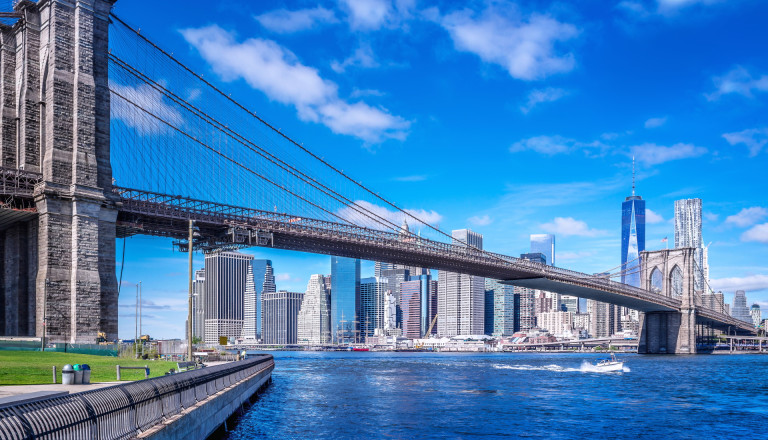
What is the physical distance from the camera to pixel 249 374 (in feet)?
121

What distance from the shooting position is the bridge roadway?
50.4 metres

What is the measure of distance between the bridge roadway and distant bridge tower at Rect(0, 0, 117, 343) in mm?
2105

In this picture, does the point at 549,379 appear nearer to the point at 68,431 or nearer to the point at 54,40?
the point at 54,40

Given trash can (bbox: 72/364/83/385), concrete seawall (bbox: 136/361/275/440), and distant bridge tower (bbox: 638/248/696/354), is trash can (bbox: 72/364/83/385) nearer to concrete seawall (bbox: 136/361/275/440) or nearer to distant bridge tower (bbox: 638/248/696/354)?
concrete seawall (bbox: 136/361/275/440)

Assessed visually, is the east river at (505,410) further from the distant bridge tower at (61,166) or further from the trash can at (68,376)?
the distant bridge tower at (61,166)

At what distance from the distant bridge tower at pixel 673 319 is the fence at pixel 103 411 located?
413 feet

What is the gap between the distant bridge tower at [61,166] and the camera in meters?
42.1

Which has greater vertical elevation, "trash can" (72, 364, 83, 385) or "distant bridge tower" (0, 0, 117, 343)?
"distant bridge tower" (0, 0, 117, 343)

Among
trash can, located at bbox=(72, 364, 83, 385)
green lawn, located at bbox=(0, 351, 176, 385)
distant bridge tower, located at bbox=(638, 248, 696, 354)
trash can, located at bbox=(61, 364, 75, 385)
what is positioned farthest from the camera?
distant bridge tower, located at bbox=(638, 248, 696, 354)

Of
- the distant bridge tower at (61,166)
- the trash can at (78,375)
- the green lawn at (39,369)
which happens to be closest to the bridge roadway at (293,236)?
the distant bridge tower at (61,166)

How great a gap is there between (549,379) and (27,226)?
141 feet

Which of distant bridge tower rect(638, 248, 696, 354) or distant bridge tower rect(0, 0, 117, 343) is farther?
distant bridge tower rect(638, 248, 696, 354)

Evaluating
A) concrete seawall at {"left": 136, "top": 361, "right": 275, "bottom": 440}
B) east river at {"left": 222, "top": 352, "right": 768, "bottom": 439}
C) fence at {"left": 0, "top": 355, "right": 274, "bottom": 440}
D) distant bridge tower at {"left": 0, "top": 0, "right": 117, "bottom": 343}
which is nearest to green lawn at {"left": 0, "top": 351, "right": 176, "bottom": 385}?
concrete seawall at {"left": 136, "top": 361, "right": 275, "bottom": 440}

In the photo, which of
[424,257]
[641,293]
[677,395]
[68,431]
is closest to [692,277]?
[641,293]
